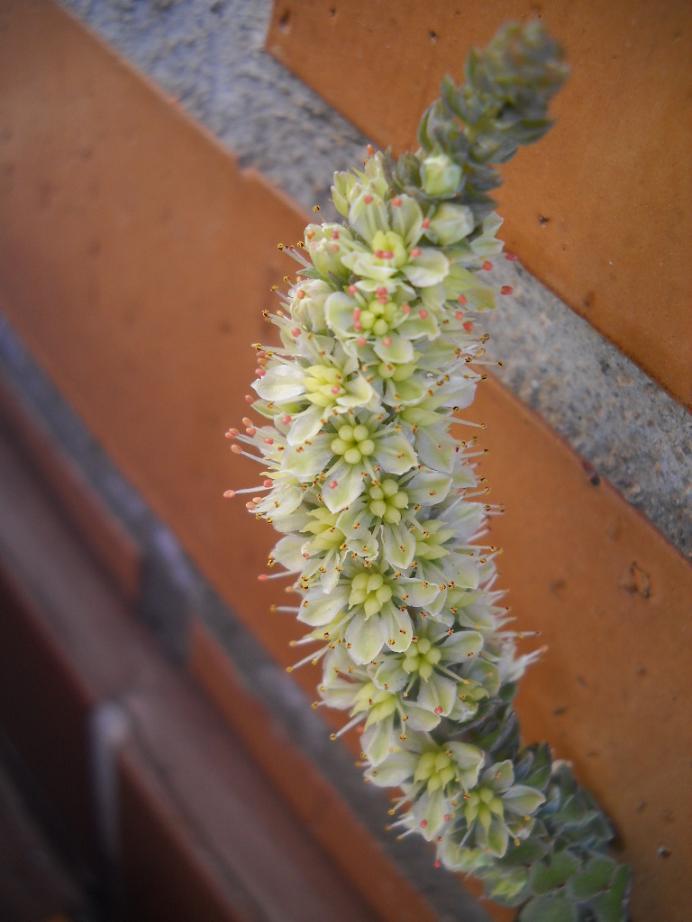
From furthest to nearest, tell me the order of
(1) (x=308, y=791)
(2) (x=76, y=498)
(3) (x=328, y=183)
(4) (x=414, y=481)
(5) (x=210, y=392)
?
(2) (x=76, y=498), (1) (x=308, y=791), (5) (x=210, y=392), (3) (x=328, y=183), (4) (x=414, y=481)

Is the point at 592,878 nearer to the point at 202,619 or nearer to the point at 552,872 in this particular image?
the point at 552,872

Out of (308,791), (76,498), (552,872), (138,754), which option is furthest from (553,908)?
(76,498)

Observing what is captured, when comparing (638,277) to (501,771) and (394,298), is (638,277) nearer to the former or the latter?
(394,298)

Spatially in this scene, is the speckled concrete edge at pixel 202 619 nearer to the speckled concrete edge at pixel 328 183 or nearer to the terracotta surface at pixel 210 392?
the terracotta surface at pixel 210 392

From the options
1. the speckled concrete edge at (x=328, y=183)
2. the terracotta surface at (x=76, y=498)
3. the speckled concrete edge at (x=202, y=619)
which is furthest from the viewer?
the terracotta surface at (x=76, y=498)

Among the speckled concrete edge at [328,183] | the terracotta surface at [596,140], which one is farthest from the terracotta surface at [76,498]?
the terracotta surface at [596,140]
